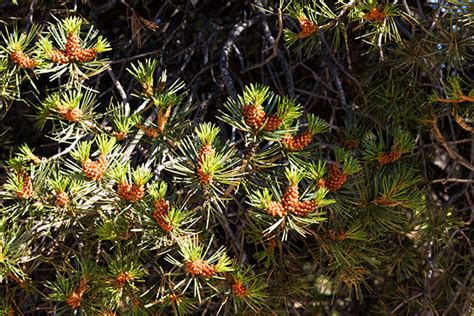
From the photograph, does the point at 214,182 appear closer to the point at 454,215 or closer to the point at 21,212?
the point at 21,212

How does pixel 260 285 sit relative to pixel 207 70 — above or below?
below

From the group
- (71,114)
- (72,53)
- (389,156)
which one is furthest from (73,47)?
(389,156)

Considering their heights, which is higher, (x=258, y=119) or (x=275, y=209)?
(x=258, y=119)

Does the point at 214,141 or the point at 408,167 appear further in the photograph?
the point at 408,167

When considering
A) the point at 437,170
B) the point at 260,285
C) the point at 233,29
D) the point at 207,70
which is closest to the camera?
the point at 260,285

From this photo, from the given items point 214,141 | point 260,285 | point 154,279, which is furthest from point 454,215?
point 154,279

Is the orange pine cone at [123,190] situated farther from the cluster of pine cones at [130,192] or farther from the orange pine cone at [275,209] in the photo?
the orange pine cone at [275,209]

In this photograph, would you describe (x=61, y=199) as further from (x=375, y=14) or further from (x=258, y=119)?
(x=375, y=14)

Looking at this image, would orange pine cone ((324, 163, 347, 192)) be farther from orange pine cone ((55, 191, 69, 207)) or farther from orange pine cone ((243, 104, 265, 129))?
orange pine cone ((55, 191, 69, 207))
